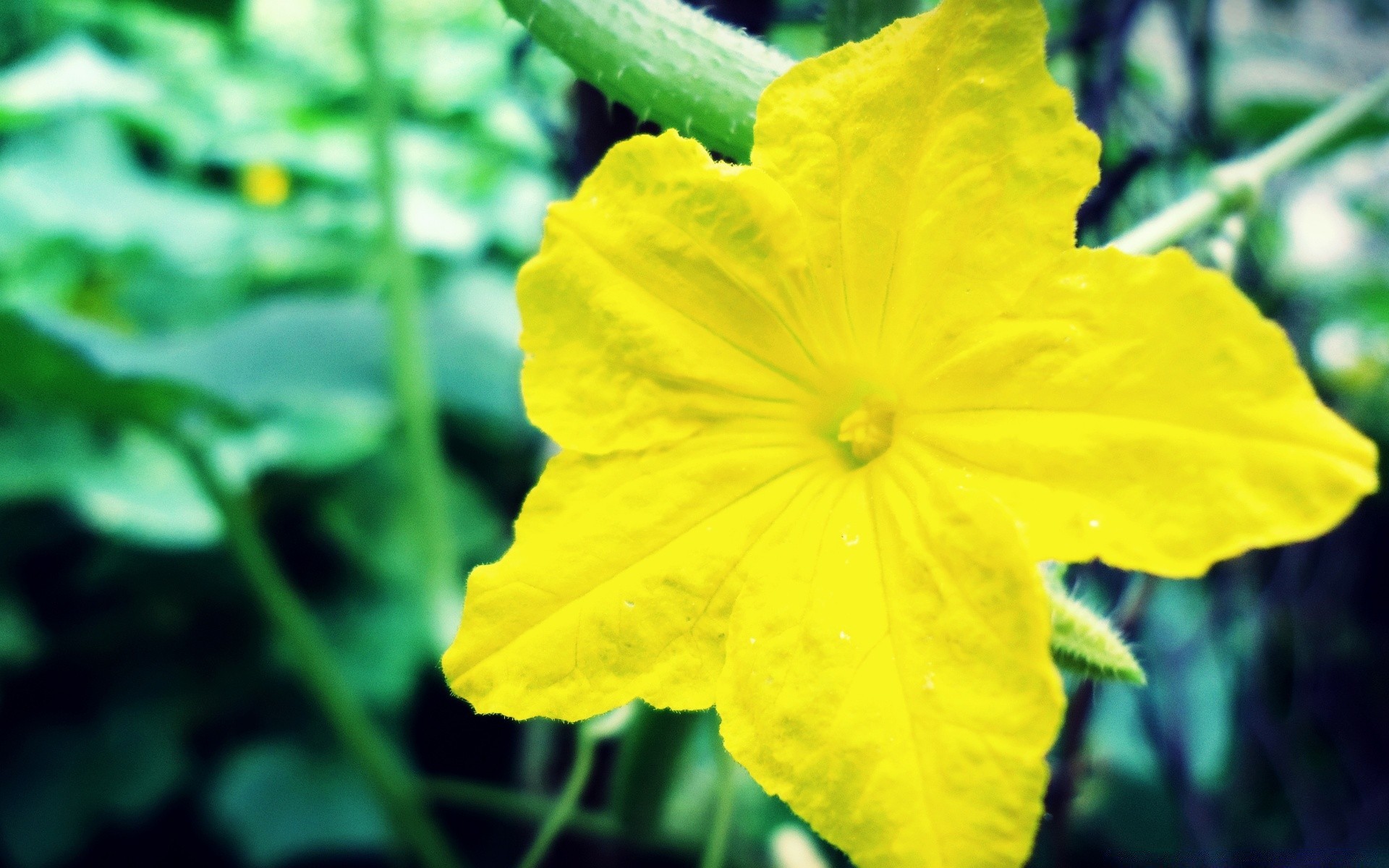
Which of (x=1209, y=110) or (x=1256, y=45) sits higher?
(x=1209, y=110)

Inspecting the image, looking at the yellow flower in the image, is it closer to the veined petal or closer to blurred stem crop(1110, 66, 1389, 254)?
the veined petal

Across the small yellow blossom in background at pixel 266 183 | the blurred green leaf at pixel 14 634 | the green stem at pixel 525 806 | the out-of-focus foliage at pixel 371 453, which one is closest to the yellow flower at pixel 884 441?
the out-of-focus foliage at pixel 371 453

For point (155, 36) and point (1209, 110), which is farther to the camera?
point (155, 36)

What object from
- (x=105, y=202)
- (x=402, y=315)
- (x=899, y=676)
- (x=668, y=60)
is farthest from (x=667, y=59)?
(x=105, y=202)

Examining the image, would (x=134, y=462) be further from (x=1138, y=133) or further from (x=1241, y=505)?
(x=1241, y=505)

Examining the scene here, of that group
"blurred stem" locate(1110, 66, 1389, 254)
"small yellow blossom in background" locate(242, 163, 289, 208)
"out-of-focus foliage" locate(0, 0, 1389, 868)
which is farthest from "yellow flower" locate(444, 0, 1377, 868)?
"small yellow blossom in background" locate(242, 163, 289, 208)

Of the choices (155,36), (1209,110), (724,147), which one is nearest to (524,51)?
(724,147)

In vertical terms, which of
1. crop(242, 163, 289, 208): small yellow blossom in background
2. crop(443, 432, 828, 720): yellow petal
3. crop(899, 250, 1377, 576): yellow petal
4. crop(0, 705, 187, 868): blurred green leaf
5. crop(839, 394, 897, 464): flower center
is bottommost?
crop(0, 705, 187, 868): blurred green leaf
